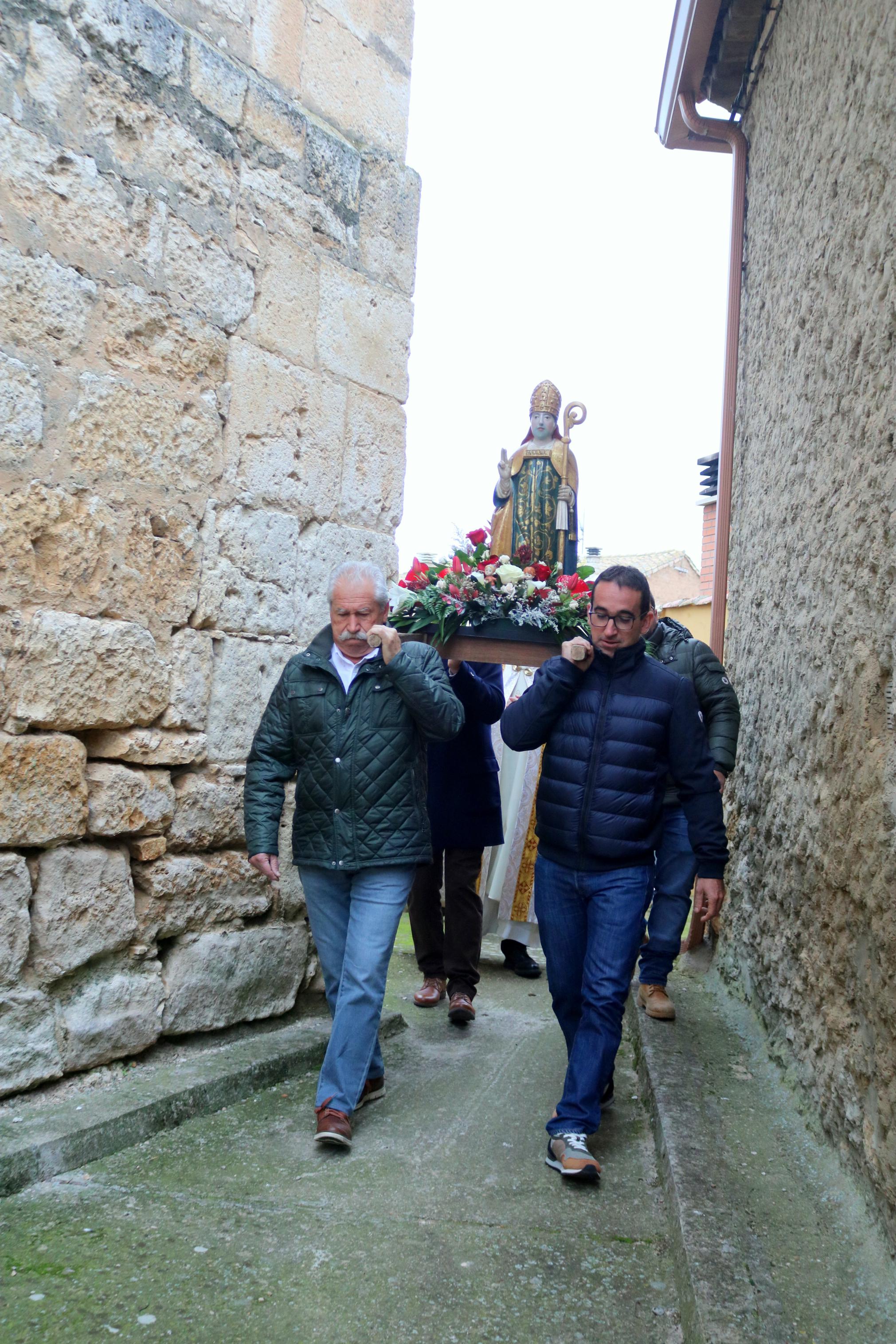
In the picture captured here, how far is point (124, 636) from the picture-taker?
3.57 m

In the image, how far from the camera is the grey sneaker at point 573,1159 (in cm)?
308

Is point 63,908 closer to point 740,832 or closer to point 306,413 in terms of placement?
point 306,413

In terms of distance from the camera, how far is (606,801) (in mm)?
3320

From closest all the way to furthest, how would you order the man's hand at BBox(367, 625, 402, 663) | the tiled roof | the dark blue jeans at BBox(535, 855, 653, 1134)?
1. the dark blue jeans at BBox(535, 855, 653, 1134)
2. the man's hand at BBox(367, 625, 402, 663)
3. the tiled roof

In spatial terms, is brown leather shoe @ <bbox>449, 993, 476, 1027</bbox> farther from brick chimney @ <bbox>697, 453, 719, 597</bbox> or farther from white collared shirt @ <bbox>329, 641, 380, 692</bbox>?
brick chimney @ <bbox>697, 453, 719, 597</bbox>

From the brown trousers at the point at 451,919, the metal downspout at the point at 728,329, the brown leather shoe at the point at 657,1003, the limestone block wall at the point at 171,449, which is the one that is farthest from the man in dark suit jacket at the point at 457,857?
the metal downspout at the point at 728,329

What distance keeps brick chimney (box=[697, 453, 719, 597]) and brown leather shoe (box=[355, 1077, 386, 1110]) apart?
9.93 m

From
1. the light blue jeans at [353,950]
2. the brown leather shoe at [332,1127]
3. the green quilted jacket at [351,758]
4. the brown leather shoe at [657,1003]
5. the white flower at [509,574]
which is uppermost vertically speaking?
the white flower at [509,574]

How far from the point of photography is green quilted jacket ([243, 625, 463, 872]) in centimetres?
346

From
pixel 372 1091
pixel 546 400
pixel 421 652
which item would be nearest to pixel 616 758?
pixel 421 652

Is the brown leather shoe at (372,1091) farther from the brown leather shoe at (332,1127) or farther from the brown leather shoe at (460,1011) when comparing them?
the brown leather shoe at (460,1011)

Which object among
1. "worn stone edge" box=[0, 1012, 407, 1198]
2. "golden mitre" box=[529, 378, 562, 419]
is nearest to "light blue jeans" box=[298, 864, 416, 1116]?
"worn stone edge" box=[0, 1012, 407, 1198]

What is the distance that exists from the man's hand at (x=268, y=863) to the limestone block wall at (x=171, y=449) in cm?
40

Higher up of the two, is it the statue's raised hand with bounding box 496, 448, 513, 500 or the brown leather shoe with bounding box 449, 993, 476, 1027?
the statue's raised hand with bounding box 496, 448, 513, 500
